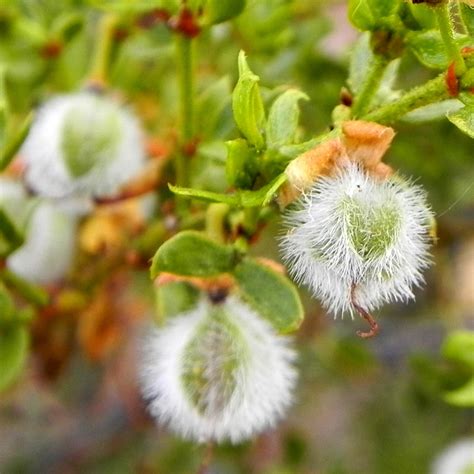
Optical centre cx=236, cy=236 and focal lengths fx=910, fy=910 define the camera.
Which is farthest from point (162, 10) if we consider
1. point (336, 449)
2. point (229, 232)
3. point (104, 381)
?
point (336, 449)

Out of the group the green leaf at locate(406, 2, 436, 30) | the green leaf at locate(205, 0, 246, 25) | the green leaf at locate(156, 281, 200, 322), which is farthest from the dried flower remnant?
the green leaf at locate(156, 281, 200, 322)

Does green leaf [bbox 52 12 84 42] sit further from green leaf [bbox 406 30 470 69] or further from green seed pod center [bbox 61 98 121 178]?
green leaf [bbox 406 30 470 69]

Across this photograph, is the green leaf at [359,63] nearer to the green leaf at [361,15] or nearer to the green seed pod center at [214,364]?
the green leaf at [361,15]

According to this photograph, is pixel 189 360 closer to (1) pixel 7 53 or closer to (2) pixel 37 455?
(1) pixel 7 53

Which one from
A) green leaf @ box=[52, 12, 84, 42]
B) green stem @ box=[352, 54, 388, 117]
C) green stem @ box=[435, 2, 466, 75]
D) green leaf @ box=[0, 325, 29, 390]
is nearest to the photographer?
green stem @ box=[435, 2, 466, 75]

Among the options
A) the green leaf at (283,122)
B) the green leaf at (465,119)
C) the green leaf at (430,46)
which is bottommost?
the green leaf at (465,119)

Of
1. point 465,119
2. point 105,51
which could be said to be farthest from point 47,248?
point 465,119

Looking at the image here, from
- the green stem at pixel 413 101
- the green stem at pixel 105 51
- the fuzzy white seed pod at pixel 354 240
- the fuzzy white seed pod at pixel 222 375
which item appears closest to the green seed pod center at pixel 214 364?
the fuzzy white seed pod at pixel 222 375
